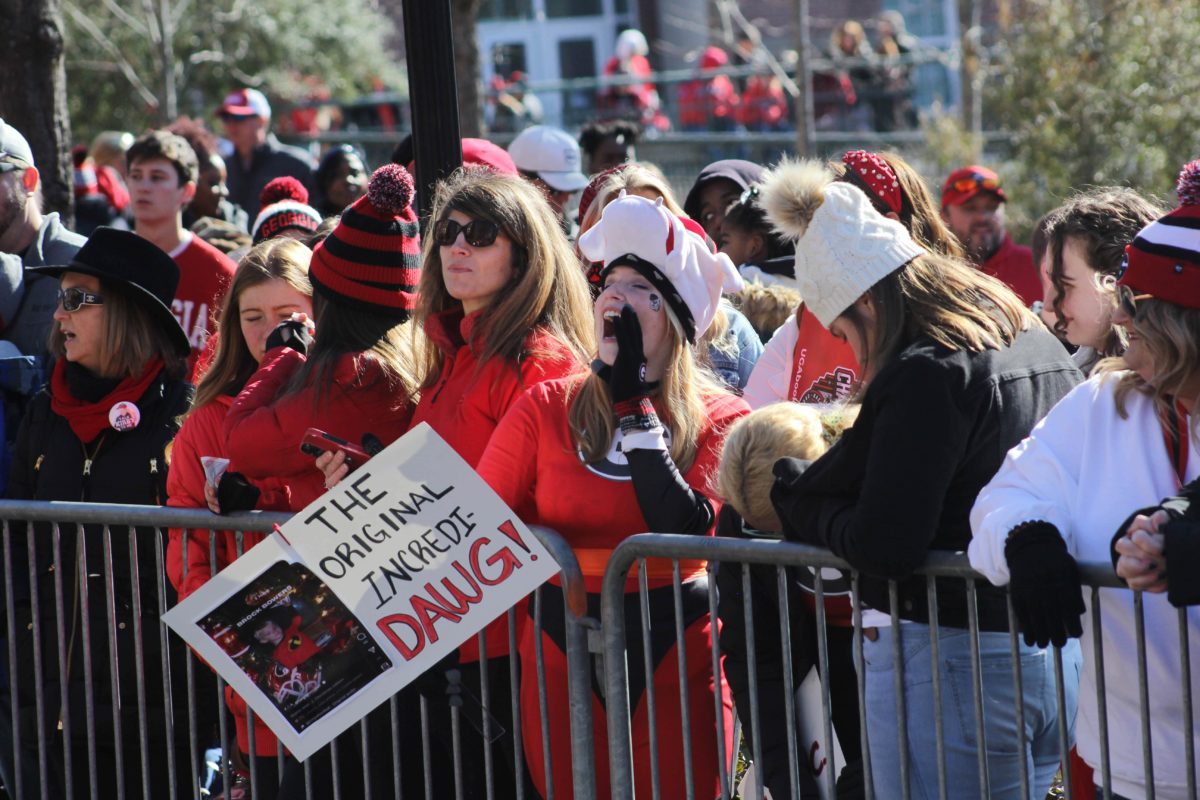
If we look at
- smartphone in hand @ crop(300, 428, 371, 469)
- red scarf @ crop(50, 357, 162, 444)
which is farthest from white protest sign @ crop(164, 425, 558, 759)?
red scarf @ crop(50, 357, 162, 444)

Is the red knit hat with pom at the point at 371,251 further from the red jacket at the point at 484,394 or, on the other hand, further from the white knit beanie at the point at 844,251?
the white knit beanie at the point at 844,251

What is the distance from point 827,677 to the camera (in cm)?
350

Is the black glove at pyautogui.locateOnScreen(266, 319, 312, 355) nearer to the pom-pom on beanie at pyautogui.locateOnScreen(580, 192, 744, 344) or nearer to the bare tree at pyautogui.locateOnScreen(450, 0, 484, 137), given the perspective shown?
the pom-pom on beanie at pyautogui.locateOnScreen(580, 192, 744, 344)

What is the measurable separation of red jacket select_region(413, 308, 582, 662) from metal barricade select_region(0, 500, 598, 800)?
0.74 feet

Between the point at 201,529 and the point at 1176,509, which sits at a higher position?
the point at 1176,509

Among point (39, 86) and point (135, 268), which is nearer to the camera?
point (135, 268)

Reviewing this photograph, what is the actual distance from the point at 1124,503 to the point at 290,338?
238 centimetres

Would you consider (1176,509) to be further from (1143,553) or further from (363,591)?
(363,591)

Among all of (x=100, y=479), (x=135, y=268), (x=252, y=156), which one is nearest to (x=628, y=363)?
(x=100, y=479)

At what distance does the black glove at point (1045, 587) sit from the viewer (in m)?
2.90

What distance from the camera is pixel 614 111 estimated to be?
71.0ft

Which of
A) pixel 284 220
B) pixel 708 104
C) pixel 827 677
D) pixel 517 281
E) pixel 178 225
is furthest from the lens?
pixel 708 104

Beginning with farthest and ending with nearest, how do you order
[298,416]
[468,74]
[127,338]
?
[468,74] → [127,338] → [298,416]

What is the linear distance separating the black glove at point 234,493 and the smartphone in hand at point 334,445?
0.29 m
